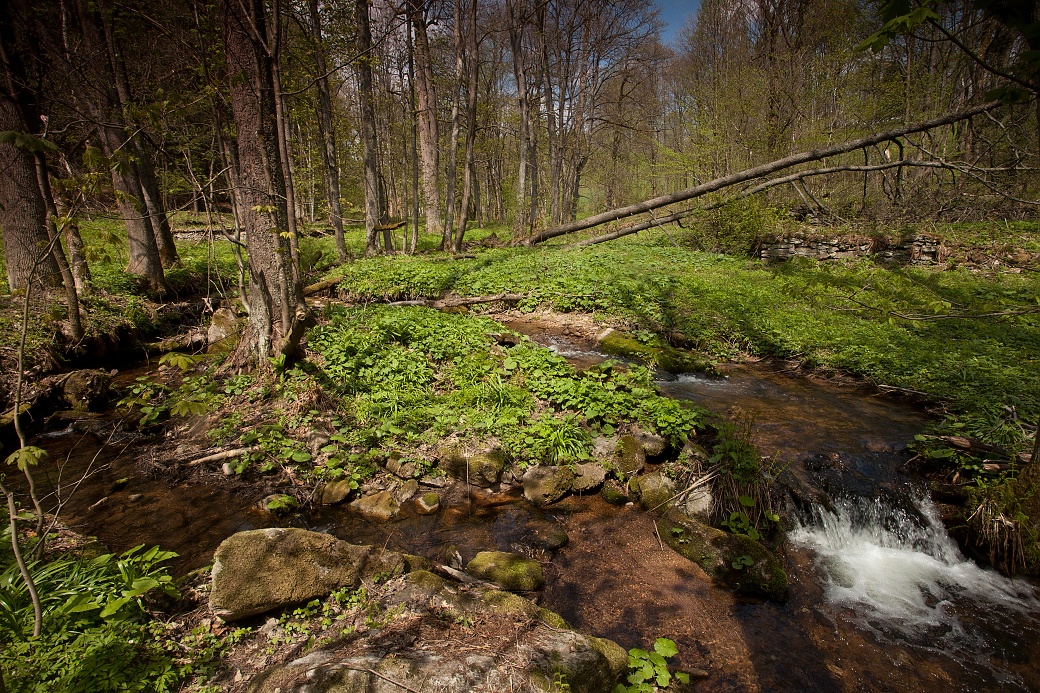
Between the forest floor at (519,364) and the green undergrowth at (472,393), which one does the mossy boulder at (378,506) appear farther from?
the green undergrowth at (472,393)

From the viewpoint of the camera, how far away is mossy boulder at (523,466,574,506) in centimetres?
485

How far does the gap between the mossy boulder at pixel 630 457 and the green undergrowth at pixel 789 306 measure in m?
2.40

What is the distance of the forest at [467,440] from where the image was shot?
256 cm

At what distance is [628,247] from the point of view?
663 inches

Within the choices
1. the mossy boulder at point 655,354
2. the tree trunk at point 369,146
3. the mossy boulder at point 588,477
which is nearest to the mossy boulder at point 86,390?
the mossy boulder at point 588,477

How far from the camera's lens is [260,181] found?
5578 mm

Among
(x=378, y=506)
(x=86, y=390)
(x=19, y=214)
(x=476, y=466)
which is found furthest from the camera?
(x=19, y=214)

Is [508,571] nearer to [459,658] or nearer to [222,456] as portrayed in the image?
[459,658]

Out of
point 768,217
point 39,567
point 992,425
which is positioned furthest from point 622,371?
point 768,217

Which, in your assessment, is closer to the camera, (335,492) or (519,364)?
(335,492)

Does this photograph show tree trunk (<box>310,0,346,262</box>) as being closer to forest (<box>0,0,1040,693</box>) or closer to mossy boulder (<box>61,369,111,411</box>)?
forest (<box>0,0,1040,693</box>)

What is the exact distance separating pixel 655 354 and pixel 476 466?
4440 mm

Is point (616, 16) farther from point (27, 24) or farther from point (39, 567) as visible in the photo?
point (39, 567)

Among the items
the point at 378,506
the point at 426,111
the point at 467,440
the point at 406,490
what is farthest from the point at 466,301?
the point at 426,111
